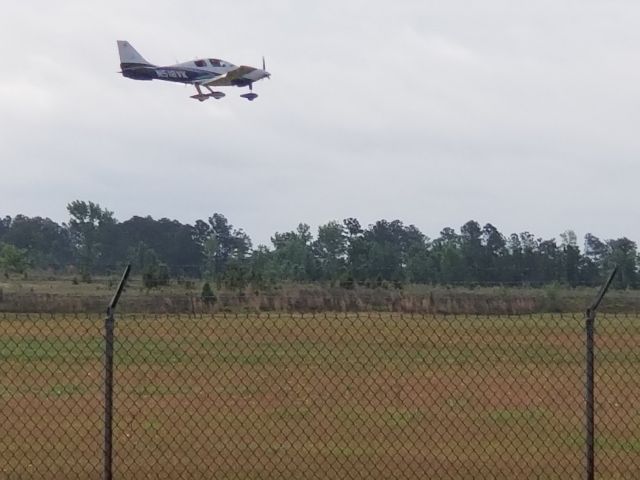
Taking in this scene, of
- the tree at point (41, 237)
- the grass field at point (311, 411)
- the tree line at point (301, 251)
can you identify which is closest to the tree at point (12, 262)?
the tree line at point (301, 251)

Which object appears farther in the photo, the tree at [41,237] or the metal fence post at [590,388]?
the tree at [41,237]

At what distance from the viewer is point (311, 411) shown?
48.8 ft

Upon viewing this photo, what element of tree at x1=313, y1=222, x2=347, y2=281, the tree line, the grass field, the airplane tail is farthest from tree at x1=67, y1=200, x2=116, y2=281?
the grass field

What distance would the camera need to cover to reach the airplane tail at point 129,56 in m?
42.4

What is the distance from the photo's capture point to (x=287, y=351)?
72.4 feet

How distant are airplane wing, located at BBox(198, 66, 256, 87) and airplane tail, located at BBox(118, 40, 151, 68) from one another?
3.81m

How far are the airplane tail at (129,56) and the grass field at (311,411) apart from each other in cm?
2162

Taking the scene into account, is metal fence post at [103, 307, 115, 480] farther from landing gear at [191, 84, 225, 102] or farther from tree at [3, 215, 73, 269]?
tree at [3, 215, 73, 269]

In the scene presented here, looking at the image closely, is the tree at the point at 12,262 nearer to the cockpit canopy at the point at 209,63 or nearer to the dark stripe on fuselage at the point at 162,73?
the dark stripe on fuselage at the point at 162,73

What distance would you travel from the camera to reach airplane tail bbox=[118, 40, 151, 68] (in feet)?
139

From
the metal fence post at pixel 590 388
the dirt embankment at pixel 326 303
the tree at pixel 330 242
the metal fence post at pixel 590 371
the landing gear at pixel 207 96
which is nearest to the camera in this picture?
the metal fence post at pixel 590 371


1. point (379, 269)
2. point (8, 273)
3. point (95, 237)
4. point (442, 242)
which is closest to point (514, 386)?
point (8, 273)

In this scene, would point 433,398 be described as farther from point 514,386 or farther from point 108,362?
point 108,362

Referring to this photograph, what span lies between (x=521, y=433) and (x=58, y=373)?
8.15 metres
